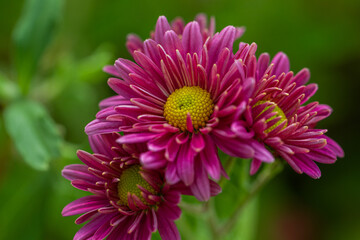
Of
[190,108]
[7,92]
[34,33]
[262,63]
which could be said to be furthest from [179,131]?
[7,92]

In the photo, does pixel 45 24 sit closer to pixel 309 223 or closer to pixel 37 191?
pixel 37 191

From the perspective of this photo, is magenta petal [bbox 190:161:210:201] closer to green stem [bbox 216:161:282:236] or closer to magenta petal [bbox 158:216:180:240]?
magenta petal [bbox 158:216:180:240]

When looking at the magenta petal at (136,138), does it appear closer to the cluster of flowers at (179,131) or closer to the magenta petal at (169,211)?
the cluster of flowers at (179,131)

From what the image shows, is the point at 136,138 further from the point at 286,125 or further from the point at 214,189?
the point at 286,125

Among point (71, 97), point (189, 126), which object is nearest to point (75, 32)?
point (71, 97)

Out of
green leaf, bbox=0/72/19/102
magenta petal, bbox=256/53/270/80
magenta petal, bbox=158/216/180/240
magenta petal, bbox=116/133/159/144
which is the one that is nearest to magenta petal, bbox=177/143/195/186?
magenta petal, bbox=116/133/159/144

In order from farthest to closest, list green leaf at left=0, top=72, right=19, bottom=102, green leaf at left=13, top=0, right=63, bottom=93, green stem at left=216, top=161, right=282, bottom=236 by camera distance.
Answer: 1. green leaf at left=0, top=72, right=19, bottom=102
2. green leaf at left=13, top=0, right=63, bottom=93
3. green stem at left=216, top=161, right=282, bottom=236

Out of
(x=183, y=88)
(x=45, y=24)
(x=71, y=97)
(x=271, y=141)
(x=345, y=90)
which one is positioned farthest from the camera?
(x=345, y=90)
